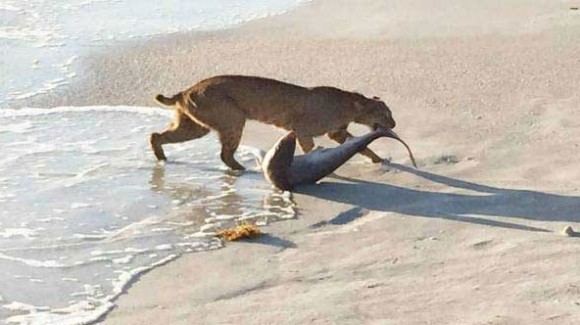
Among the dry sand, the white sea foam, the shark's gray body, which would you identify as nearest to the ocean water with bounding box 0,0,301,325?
the white sea foam

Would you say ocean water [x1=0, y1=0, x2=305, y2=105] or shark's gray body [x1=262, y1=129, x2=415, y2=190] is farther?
ocean water [x1=0, y1=0, x2=305, y2=105]

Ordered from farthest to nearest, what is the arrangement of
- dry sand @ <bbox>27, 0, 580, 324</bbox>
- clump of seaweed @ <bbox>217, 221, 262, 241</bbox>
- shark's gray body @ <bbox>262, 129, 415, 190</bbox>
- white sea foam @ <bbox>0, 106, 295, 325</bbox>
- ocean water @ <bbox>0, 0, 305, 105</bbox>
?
ocean water @ <bbox>0, 0, 305, 105</bbox>
shark's gray body @ <bbox>262, 129, 415, 190</bbox>
clump of seaweed @ <bbox>217, 221, 262, 241</bbox>
white sea foam @ <bbox>0, 106, 295, 325</bbox>
dry sand @ <bbox>27, 0, 580, 324</bbox>

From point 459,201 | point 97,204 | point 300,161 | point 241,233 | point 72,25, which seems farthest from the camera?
point 72,25

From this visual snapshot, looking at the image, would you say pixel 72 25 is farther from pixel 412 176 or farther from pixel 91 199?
pixel 412 176

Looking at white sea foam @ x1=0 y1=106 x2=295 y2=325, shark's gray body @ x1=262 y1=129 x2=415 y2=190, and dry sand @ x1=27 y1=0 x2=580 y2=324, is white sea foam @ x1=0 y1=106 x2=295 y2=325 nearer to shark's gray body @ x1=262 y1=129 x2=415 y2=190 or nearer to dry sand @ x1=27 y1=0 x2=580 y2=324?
shark's gray body @ x1=262 y1=129 x2=415 y2=190

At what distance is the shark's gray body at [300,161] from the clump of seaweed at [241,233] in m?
0.95

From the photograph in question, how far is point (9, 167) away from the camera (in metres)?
8.89

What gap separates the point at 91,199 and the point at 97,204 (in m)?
0.11

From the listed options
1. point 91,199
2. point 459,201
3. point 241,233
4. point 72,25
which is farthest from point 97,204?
point 72,25

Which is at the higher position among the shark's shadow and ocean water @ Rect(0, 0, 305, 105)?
ocean water @ Rect(0, 0, 305, 105)

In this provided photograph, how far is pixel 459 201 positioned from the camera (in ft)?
26.2

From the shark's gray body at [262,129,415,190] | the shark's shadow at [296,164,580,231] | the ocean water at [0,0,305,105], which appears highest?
the ocean water at [0,0,305,105]

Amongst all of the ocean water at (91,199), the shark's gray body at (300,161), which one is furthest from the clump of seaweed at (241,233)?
the shark's gray body at (300,161)

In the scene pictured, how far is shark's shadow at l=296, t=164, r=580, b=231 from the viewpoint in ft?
25.1
